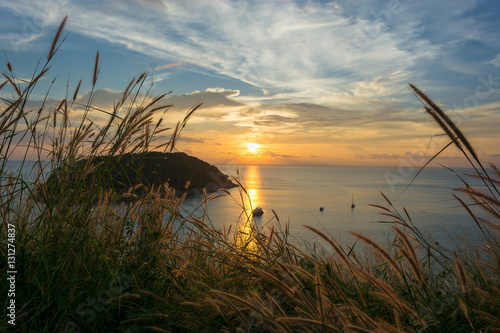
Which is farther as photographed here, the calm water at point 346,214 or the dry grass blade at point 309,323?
the calm water at point 346,214

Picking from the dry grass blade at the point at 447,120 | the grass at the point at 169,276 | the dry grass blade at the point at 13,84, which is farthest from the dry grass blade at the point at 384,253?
the dry grass blade at the point at 13,84

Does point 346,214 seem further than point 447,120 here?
Yes

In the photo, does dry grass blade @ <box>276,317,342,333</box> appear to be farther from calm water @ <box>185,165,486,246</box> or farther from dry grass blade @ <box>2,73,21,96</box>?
dry grass blade @ <box>2,73,21,96</box>

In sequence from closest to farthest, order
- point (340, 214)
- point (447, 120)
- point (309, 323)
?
point (309, 323) → point (447, 120) → point (340, 214)

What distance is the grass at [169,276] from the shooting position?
5.20 feet

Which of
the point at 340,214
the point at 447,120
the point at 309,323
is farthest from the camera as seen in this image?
the point at 340,214

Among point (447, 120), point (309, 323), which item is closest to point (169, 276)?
point (309, 323)

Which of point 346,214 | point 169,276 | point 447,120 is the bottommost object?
point 346,214

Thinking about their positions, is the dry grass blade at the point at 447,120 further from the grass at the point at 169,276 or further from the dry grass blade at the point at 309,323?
the dry grass blade at the point at 309,323

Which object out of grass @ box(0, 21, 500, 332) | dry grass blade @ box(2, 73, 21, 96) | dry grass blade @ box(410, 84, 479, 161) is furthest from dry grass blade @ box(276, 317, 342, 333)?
dry grass blade @ box(2, 73, 21, 96)

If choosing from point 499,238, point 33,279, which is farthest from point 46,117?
point 499,238

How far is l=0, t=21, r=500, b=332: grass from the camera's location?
1586 mm

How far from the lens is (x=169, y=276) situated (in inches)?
87.8

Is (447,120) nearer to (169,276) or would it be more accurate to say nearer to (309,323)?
(309,323)
